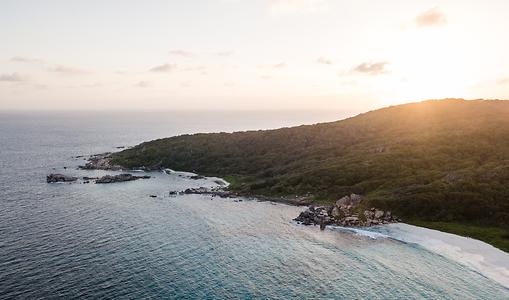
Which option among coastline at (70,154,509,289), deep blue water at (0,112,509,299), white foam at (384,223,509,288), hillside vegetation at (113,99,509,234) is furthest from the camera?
hillside vegetation at (113,99,509,234)

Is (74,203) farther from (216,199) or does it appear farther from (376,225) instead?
(376,225)

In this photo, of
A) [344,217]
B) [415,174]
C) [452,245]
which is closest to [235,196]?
[344,217]

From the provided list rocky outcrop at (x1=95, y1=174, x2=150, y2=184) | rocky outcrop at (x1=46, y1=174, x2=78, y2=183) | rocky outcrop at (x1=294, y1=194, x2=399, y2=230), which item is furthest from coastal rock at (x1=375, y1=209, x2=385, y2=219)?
rocky outcrop at (x1=46, y1=174, x2=78, y2=183)

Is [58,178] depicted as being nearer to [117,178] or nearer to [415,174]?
[117,178]

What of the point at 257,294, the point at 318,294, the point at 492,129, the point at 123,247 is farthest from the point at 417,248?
the point at 492,129

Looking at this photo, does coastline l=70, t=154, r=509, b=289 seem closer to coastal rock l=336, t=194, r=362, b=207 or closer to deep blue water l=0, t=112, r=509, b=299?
deep blue water l=0, t=112, r=509, b=299

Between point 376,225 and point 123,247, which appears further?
point 376,225
